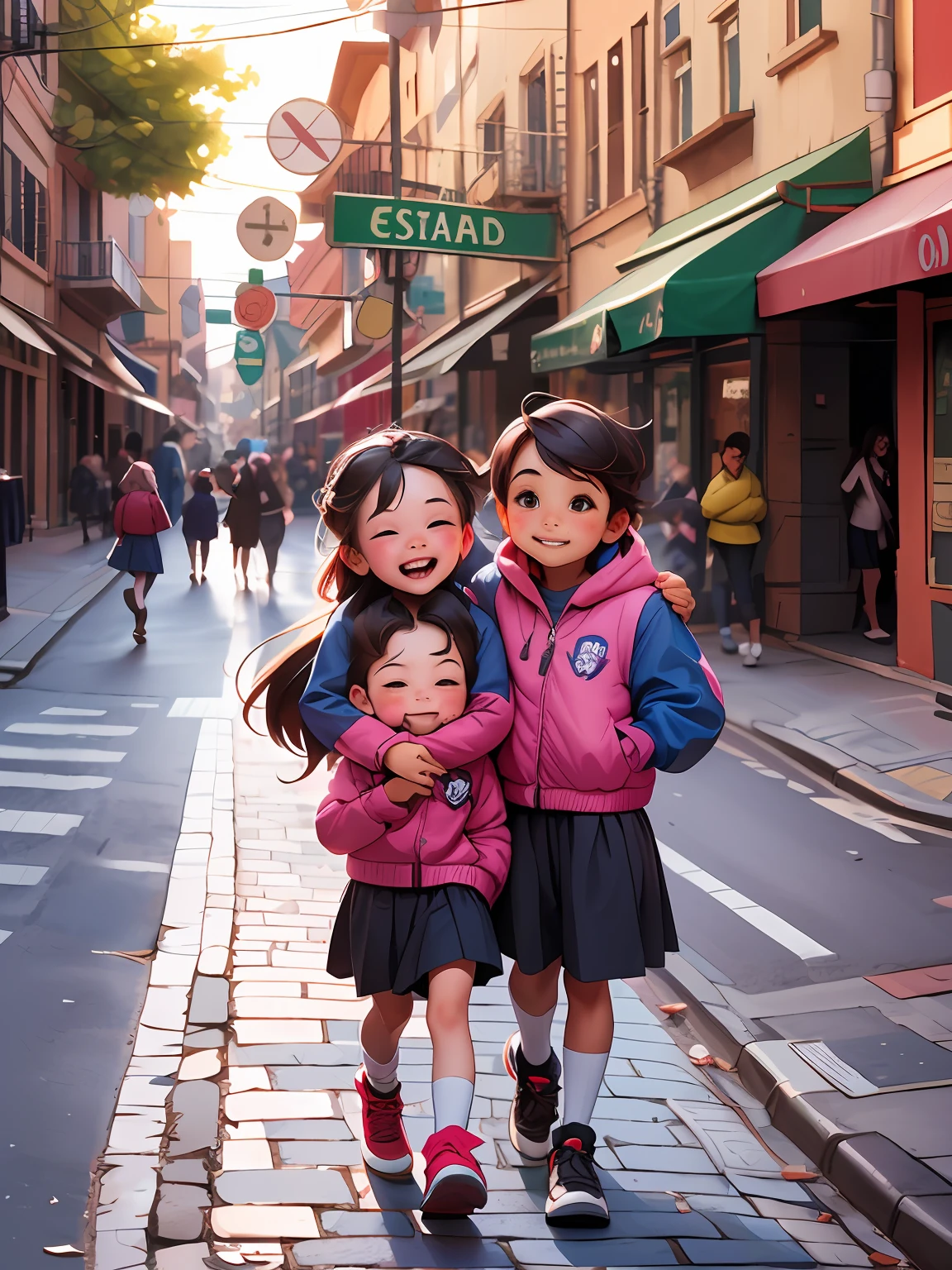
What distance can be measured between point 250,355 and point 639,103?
26956mm

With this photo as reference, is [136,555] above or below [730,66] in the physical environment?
below

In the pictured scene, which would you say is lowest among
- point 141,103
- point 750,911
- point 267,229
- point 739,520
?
point 750,911

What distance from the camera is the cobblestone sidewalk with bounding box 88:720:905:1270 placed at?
3121mm

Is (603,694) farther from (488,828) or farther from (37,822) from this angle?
(37,822)

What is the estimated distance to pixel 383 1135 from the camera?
3.45 m

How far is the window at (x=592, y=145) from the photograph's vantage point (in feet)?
65.6

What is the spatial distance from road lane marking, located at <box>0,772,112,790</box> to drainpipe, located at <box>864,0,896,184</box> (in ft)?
24.8

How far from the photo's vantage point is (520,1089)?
3.63 metres

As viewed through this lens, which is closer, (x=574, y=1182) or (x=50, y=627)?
(x=574, y=1182)

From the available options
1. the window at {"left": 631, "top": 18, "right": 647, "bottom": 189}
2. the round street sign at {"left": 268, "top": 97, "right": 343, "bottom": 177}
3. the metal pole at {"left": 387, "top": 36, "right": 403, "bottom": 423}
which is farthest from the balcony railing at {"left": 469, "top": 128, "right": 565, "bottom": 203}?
the round street sign at {"left": 268, "top": 97, "right": 343, "bottom": 177}

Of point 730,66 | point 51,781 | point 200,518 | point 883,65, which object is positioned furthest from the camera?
point 200,518

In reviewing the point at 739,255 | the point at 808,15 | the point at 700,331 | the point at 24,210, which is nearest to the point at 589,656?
the point at 700,331

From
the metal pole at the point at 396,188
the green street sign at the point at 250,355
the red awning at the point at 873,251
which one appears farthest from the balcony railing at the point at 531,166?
the green street sign at the point at 250,355

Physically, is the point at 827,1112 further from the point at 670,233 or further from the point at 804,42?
the point at 670,233
